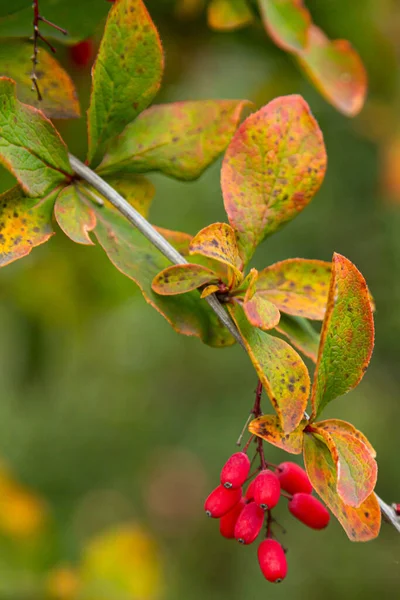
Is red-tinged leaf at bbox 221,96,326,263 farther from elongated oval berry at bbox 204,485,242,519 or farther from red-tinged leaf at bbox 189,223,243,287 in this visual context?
elongated oval berry at bbox 204,485,242,519

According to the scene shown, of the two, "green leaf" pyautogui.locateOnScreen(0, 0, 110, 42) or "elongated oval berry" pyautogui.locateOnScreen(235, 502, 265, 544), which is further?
"green leaf" pyautogui.locateOnScreen(0, 0, 110, 42)

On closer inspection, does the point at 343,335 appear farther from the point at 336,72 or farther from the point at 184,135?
the point at 336,72

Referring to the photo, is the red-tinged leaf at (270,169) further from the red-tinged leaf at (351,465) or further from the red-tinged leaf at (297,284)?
the red-tinged leaf at (351,465)

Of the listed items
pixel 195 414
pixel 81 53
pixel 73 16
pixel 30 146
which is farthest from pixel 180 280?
pixel 195 414

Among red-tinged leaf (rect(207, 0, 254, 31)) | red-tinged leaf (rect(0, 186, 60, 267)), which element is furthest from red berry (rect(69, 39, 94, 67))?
red-tinged leaf (rect(0, 186, 60, 267))

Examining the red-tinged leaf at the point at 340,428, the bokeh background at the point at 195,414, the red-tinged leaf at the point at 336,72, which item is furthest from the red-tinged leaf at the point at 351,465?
the bokeh background at the point at 195,414

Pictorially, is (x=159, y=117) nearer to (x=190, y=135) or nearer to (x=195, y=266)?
(x=190, y=135)
